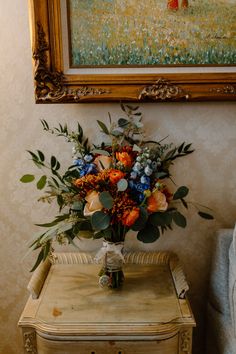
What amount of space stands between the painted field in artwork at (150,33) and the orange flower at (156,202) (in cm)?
56

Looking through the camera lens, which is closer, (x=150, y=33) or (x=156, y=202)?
(x=156, y=202)

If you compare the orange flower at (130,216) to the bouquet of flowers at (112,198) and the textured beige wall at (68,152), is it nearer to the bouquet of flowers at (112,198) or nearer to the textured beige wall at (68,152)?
the bouquet of flowers at (112,198)

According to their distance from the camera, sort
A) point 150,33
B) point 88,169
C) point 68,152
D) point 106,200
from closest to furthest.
Answer: point 106,200 → point 88,169 → point 150,33 → point 68,152

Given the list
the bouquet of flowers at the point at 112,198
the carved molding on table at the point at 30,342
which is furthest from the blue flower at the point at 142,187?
the carved molding on table at the point at 30,342

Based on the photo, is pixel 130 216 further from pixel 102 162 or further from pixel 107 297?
pixel 107 297

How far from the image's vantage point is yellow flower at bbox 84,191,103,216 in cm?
129

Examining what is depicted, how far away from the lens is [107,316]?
4.33 feet

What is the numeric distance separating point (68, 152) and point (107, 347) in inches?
31.7

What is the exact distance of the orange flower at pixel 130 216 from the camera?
49.5 inches

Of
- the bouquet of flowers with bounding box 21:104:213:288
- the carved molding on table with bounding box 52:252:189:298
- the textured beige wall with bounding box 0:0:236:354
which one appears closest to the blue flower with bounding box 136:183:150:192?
the bouquet of flowers with bounding box 21:104:213:288

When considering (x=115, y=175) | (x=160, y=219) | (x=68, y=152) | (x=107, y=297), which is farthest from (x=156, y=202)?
(x=68, y=152)

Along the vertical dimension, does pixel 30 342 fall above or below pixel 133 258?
below

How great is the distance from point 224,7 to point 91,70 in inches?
22.8

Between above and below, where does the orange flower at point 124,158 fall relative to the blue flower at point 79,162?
above
